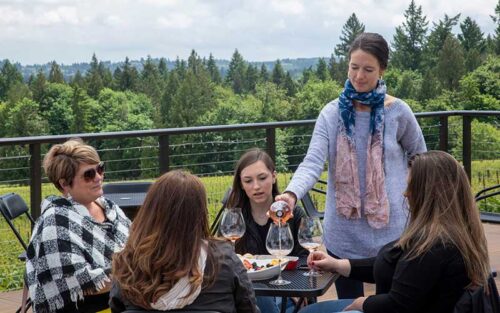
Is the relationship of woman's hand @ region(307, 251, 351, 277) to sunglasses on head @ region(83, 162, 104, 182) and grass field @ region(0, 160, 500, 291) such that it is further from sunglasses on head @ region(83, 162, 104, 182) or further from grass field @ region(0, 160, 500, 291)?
grass field @ region(0, 160, 500, 291)

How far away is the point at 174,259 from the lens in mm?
Result: 2508

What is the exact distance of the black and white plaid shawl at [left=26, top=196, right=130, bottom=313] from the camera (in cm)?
336

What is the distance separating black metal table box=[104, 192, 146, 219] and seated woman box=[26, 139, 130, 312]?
1595mm

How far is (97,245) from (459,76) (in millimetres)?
58662

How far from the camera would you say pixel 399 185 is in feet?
12.4

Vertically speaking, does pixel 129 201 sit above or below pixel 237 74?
below

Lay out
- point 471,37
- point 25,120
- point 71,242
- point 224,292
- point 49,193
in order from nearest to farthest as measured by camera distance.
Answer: point 224,292 → point 71,242 → point 49,193 → point 25,120 → point 471,37

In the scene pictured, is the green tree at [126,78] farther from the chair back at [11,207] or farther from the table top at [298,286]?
the table top at [298,286]

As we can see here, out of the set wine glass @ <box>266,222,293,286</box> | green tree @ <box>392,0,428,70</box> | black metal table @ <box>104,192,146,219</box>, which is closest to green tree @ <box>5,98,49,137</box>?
green tree @ <box>392,0,428,70</box>

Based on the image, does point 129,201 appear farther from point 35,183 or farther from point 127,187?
point 35,183

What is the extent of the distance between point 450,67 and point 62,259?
59677 millimetres

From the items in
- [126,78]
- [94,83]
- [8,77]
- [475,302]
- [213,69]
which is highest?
[213,69]

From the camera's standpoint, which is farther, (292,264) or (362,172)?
(362,172)

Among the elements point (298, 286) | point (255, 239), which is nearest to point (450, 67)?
point (255, 239)
